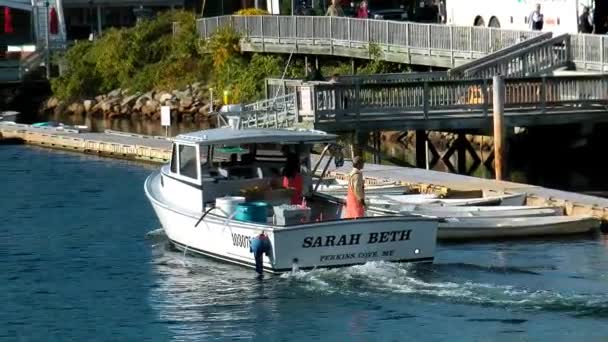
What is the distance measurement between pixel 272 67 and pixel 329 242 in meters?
35.9

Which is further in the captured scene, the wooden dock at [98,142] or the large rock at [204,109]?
the large rock at [204,109]

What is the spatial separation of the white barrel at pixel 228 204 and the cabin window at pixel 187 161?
1546 mm

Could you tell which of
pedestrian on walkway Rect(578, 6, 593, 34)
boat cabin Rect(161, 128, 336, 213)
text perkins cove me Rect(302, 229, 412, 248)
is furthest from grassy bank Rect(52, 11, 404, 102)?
text perkins cove me Rect(302, 229, 412, 248)

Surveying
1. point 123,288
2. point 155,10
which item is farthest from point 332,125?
point 155,10

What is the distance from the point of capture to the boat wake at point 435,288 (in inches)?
1059

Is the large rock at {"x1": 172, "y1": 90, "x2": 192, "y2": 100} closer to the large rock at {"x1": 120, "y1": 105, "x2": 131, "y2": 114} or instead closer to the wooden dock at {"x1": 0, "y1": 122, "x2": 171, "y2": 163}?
the large rock at {"x1": 120, "y1": 105, "x2": 131, "y2": 114}

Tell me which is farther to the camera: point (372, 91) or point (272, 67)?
point (272, 67)

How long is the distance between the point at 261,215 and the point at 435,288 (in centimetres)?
396

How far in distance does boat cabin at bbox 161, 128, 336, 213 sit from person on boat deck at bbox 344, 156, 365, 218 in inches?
100

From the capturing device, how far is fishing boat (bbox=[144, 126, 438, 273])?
29.1 meters

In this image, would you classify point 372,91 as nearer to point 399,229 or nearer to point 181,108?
point 399,229

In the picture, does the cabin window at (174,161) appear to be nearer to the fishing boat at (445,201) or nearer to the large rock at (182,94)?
the fishing boat at (445,201)

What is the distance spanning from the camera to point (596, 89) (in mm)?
43656

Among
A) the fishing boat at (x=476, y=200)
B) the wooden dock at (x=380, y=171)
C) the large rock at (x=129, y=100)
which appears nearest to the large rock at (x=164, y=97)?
the large rock at (x=129, y=100)
